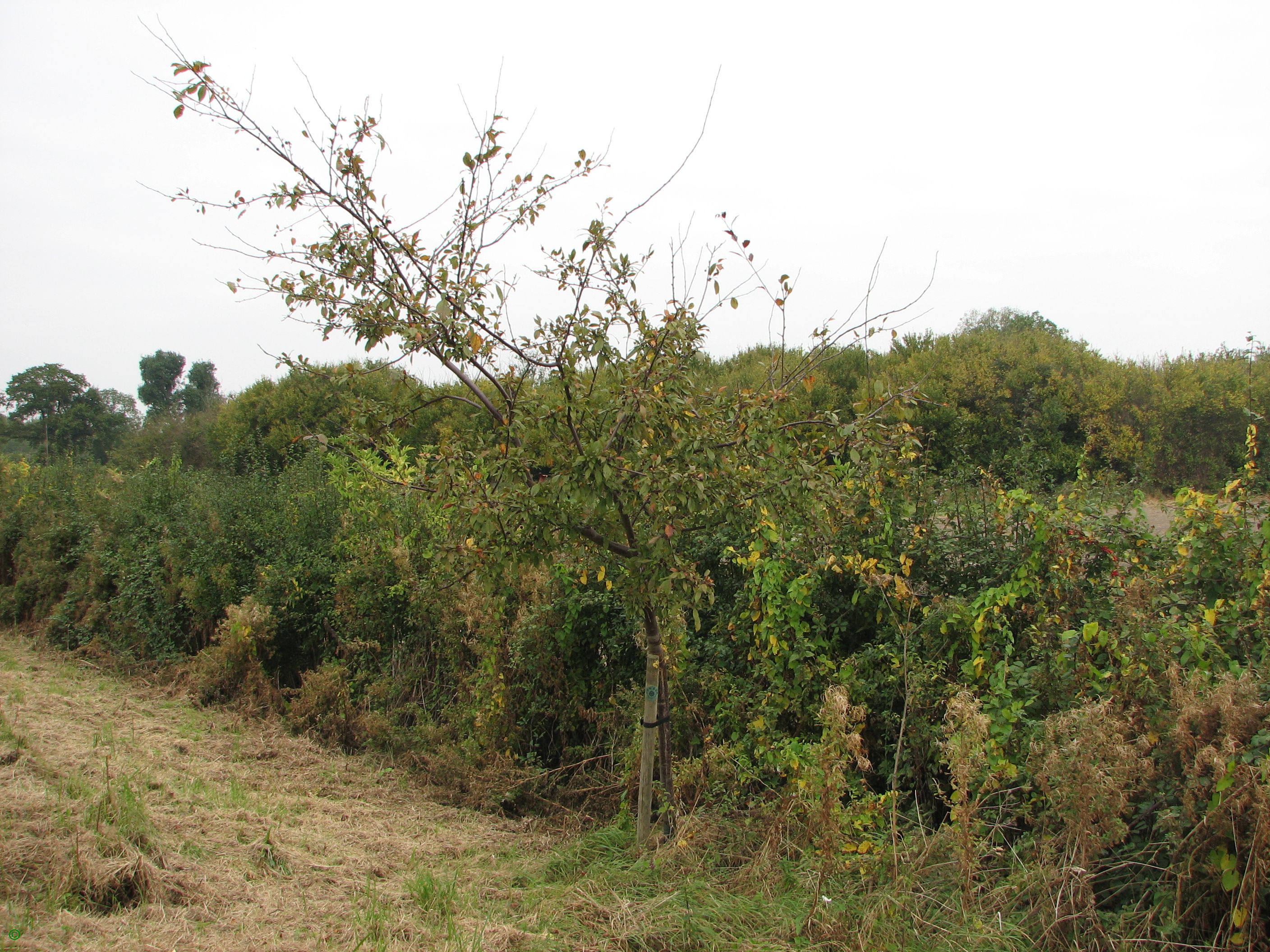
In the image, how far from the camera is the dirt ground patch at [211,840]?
10.4ft

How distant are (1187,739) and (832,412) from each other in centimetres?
173

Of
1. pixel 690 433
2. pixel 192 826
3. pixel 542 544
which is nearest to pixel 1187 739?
pixel 690 433

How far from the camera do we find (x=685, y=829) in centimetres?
395

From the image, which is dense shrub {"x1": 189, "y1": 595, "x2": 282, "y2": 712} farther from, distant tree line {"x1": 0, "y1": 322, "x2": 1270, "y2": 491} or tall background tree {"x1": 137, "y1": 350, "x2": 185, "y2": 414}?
tall background tree {"x1": 137, "y1": 350, "x2": 185, "y2": 414}

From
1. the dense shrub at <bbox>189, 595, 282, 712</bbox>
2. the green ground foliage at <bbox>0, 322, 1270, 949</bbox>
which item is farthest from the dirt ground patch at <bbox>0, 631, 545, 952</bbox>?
the dense shrub at <bbox>189, 595, 282, 712</bbox>

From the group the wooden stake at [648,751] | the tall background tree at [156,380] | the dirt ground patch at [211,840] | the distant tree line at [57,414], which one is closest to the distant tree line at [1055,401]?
the dirt ground patch at [211,840]

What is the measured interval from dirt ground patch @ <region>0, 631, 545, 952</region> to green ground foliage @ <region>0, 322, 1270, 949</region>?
339mm

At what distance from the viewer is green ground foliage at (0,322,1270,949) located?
2854 mm

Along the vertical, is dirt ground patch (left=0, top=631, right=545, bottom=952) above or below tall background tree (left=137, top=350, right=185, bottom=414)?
below

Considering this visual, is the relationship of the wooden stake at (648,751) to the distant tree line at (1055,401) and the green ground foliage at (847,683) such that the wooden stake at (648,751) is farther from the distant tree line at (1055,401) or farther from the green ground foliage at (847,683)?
the distant tree line at (1055,401)

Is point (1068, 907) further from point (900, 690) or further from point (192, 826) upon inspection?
point (192, 826)

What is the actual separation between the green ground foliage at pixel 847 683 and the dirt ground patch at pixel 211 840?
339 millimetres

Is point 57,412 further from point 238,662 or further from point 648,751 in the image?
point 648,751

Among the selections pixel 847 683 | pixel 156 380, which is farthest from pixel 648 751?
pixel 156 380
